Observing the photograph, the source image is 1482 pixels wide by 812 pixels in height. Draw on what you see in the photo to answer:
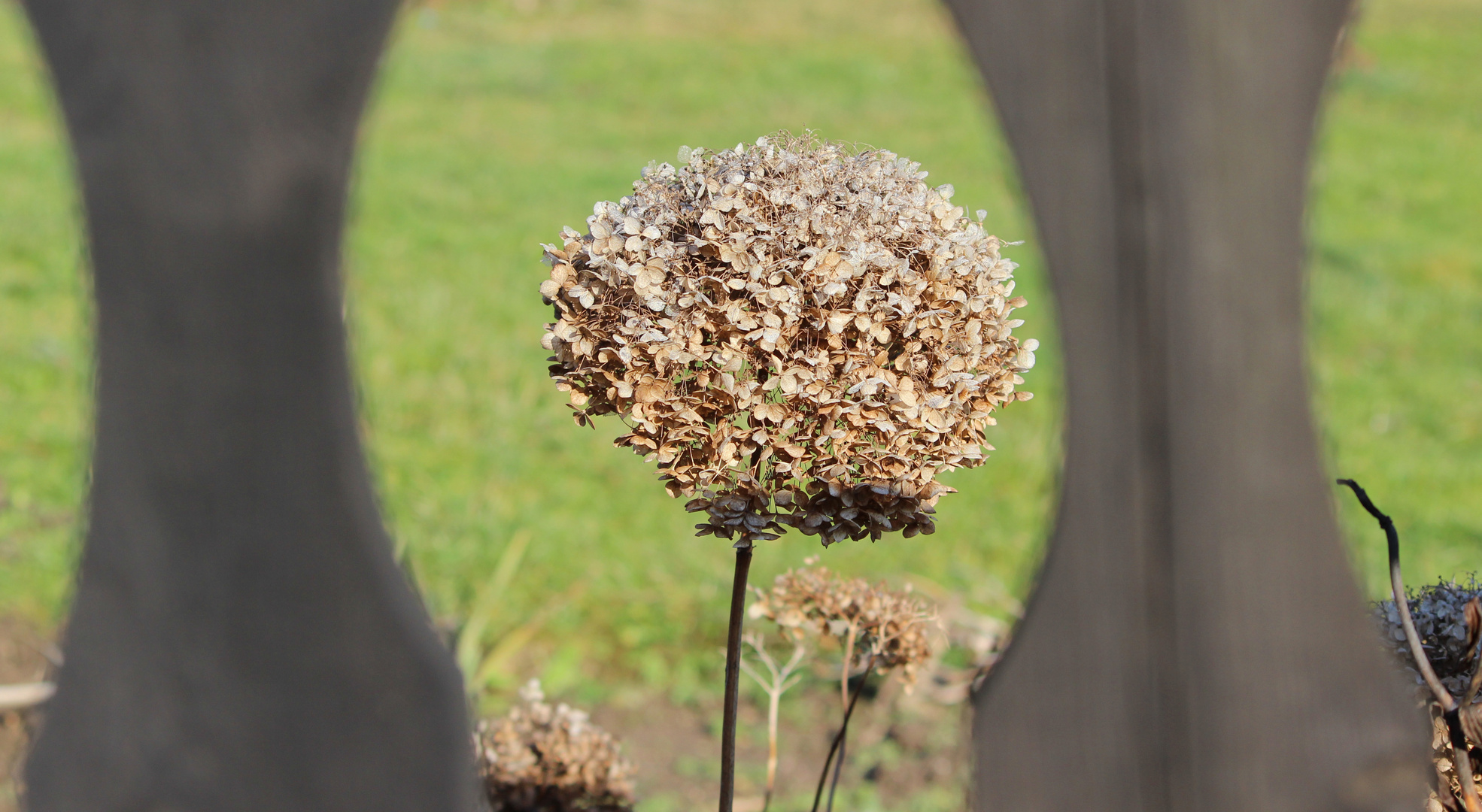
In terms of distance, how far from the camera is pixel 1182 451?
0.67 metres

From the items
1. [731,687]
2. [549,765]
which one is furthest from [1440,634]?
[549,765]

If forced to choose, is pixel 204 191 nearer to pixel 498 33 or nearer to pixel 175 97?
pixel 175 97

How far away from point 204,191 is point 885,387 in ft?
1.78

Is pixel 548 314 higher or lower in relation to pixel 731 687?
higher

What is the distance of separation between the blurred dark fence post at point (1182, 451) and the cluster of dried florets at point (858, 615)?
0.55 metres

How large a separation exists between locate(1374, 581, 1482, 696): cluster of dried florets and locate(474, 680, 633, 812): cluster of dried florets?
102 centimetres

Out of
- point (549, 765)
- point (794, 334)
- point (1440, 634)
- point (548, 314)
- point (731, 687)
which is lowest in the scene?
point (549, 765)

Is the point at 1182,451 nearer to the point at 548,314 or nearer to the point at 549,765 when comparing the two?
the point at 549,765

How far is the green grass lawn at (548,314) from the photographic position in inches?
116

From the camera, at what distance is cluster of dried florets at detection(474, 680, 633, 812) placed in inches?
62.1

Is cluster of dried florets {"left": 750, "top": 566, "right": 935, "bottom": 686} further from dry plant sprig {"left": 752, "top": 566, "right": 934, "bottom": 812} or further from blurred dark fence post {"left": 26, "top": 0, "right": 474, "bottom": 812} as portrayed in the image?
blurred dark fence post {"left": 26, "top": 0, "right": 474, "bottom": 812}

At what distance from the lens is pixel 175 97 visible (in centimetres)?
64

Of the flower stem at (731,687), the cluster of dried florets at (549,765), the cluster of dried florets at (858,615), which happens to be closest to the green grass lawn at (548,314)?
the cluster of dried florets at (858,615)

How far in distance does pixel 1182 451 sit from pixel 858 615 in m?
0.66
